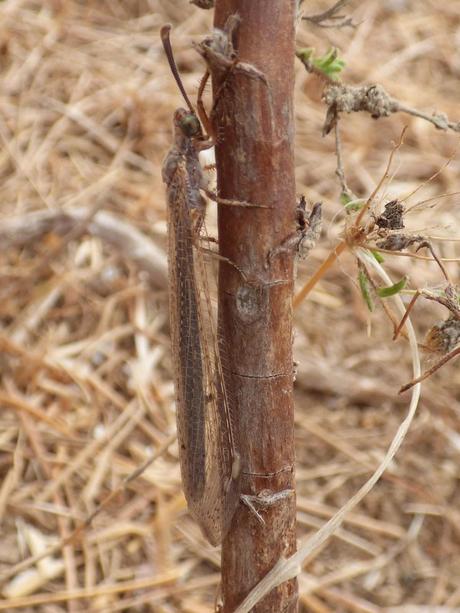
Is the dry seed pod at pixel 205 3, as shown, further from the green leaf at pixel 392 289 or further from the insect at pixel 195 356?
the green leaf at pixel 392 289

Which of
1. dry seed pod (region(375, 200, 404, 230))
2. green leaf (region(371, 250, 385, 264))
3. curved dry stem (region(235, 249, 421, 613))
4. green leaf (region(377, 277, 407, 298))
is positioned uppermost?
dry seed pod (region(375, 200, 404, 230))

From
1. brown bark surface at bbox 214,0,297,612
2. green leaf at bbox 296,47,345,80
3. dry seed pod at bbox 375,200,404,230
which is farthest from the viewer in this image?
green leaf at bbox 296,47,345,80

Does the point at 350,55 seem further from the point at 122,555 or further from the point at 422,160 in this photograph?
the point at 122,555

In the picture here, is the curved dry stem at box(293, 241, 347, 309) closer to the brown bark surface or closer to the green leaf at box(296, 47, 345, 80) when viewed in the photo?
the brown bark surface

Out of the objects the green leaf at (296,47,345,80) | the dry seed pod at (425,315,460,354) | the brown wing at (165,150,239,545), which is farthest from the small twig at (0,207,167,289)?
the dry seed pod at (425,315,460,354)

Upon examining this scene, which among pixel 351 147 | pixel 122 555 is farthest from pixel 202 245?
pixel 351 147

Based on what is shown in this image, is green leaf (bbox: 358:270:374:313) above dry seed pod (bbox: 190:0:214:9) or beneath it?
beneath

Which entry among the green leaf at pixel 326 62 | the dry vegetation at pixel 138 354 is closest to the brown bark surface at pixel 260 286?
the green leaf at pixel 326 62

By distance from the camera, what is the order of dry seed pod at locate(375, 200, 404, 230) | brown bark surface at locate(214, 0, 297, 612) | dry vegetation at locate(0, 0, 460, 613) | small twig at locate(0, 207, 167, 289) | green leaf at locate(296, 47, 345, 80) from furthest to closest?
small twig at locate(0, 207, 167, 289), dry vegetation at locate(0, 0, 460, 613), green leaf at locate(296, 47, 345, 80), dry seed pod at locate(375, 200, 404, 230), brown bark surface at locate(214, 0, 297, 612)
